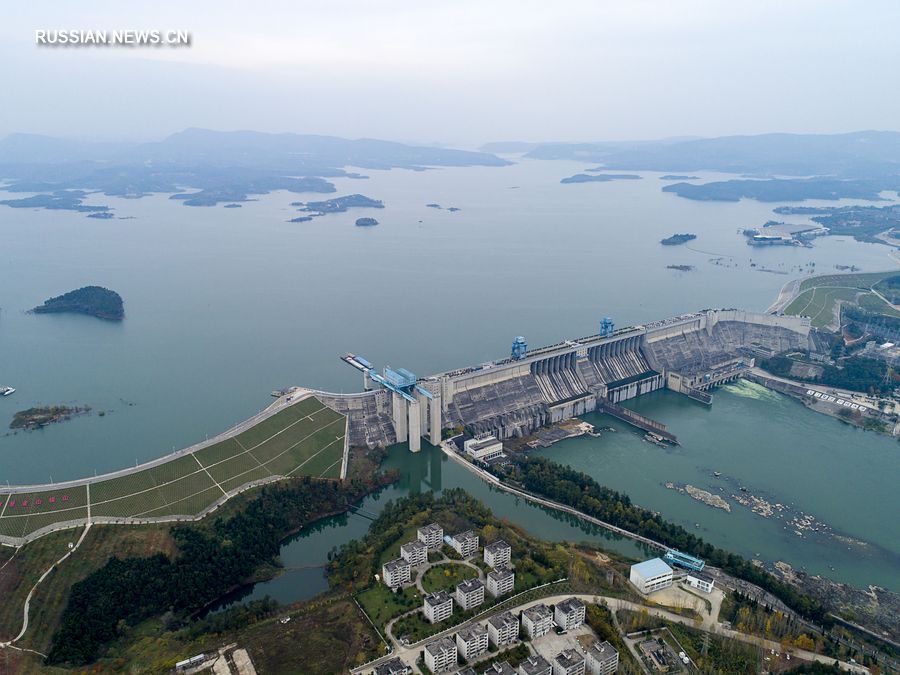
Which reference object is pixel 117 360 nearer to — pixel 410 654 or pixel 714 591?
pixel 410 654

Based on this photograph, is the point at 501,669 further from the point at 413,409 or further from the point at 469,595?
the point at 413,409

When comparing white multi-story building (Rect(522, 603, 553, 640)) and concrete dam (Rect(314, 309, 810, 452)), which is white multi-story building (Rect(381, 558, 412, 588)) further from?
concrete dam (Rect(314, 309, 810, 452))

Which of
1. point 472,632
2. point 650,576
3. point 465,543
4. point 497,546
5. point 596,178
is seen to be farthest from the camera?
point 596,178

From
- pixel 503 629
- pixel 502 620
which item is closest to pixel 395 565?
pixel 502 620

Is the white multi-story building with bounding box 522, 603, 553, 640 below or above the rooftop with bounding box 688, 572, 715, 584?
above

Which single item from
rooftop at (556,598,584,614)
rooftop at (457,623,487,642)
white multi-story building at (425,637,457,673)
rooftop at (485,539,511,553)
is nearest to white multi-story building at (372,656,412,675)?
white multi-story building at (425,637,457,673)

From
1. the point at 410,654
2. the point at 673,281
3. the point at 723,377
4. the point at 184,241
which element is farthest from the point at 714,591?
the point at 184,241

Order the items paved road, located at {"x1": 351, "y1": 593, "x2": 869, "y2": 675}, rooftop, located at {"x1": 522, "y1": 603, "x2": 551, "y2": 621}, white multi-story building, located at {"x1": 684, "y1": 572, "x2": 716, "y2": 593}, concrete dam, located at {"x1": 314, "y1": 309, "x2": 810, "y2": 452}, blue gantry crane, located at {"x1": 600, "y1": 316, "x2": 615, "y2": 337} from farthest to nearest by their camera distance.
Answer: blue gantry crane, located at {"x1": 600, "y1": 316, "x2": 615, "y2": 337}, concrete dam, located at {"x1": 314, "y1": 309, "x2": 810, "y2": 452}, white multi-story building, located at {"x1": 684, "y1": 572, "x2": 716, "y2": 593}, rooftop, located at {"x1": 522, "y1": 603, "x2": 551, "y2": 621}, paved road, located at {"x1": 351, "y1": 593, "x2": 869, "y2": 675}
